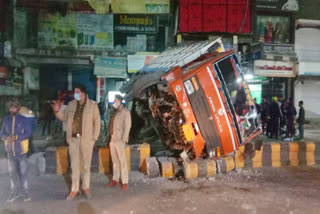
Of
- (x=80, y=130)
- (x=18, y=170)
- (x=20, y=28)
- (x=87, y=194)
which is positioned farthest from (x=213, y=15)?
(x=18, y=170)

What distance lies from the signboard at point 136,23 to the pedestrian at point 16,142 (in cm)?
1287

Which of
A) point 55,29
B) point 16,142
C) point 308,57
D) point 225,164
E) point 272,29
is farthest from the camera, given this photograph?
point 308,57

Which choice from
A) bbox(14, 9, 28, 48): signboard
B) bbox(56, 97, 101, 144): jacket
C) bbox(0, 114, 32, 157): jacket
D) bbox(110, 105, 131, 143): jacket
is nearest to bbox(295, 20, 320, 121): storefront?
bbox(110, 105, 131, 143): jacket

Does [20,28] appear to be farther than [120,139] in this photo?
Yes

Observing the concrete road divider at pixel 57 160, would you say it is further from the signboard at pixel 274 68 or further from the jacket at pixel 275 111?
the signboard at pixel 274 68

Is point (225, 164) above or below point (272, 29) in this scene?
below

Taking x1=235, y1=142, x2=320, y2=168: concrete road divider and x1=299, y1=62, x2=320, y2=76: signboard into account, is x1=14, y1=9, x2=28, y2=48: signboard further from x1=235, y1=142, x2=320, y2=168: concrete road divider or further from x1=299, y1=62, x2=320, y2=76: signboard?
x1=299, y1=62, x2=320, y2=76: signboard

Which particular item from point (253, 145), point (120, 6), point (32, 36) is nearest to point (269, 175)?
point (253, 145)

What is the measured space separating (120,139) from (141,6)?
42.3 ft

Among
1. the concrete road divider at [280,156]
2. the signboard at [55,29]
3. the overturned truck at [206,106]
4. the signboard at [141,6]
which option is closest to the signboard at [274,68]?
the signboard at [141,6]

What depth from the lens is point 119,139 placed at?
534cm

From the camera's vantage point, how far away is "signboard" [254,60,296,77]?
1669 centimetres

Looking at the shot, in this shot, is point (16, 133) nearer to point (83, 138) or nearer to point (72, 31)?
point (83, 138)

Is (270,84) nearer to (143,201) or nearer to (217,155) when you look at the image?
(217,155)
